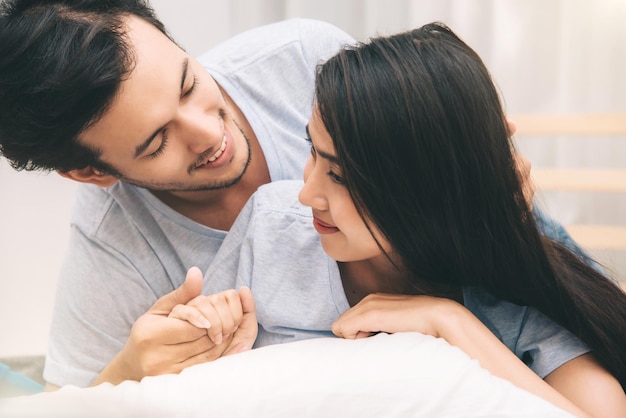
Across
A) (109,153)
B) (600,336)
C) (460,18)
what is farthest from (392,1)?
(600,336)

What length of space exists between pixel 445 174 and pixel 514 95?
1.18 metres

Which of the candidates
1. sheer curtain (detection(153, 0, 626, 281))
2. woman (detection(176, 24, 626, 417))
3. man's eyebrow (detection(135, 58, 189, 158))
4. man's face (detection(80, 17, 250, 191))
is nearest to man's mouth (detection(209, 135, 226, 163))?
man's face (detection(80, 17, 250, 191))

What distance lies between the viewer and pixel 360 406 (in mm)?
796

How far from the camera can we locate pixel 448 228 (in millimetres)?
944

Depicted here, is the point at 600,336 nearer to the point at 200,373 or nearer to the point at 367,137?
the point at 367,137

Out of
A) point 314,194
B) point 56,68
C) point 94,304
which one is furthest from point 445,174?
point 94,304

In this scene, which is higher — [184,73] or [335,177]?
[184,73]

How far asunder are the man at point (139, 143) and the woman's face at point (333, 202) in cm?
21

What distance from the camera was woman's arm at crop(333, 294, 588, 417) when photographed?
88cm

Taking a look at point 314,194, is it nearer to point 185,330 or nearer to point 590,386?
point 185,330

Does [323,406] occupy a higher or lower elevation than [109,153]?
lower

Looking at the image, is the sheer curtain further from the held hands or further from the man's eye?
the held hands

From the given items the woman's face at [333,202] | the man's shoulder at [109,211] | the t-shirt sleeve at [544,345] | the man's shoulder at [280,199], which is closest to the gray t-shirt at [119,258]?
the man's shoulder at [109,211]

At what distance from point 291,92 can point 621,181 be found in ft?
2.71
